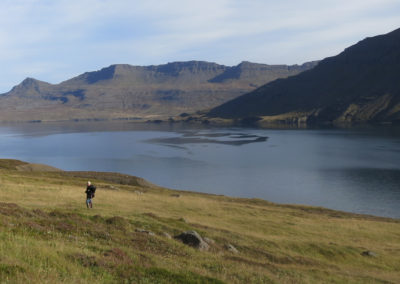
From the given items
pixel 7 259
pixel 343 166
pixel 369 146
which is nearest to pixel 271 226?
pixel 7 259

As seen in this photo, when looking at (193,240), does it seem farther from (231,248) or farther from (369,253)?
(369,253)

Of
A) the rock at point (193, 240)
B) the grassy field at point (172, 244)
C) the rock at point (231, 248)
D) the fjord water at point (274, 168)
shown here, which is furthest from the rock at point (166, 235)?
the fjord water at point (274, 168)

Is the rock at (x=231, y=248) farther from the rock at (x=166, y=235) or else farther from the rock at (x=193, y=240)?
the rock at (x=166, y=235)

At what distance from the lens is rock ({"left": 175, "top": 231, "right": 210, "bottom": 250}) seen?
23.5 metres

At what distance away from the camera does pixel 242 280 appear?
15648mm

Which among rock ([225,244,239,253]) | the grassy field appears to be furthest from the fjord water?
rock ([225,244,239,253])

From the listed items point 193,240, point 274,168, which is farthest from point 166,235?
point 274,168

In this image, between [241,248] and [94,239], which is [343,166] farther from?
[94,239]

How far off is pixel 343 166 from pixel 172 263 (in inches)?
4075

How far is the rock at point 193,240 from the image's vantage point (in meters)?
23.5

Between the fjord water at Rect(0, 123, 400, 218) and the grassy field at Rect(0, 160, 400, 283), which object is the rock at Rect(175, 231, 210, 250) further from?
the fjord water at Rect(0, 123, 400, 218)

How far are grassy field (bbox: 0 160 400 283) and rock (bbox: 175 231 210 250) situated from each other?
1.80 feet

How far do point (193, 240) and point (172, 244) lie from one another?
2.48 metres

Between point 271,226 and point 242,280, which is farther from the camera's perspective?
point 271,226
